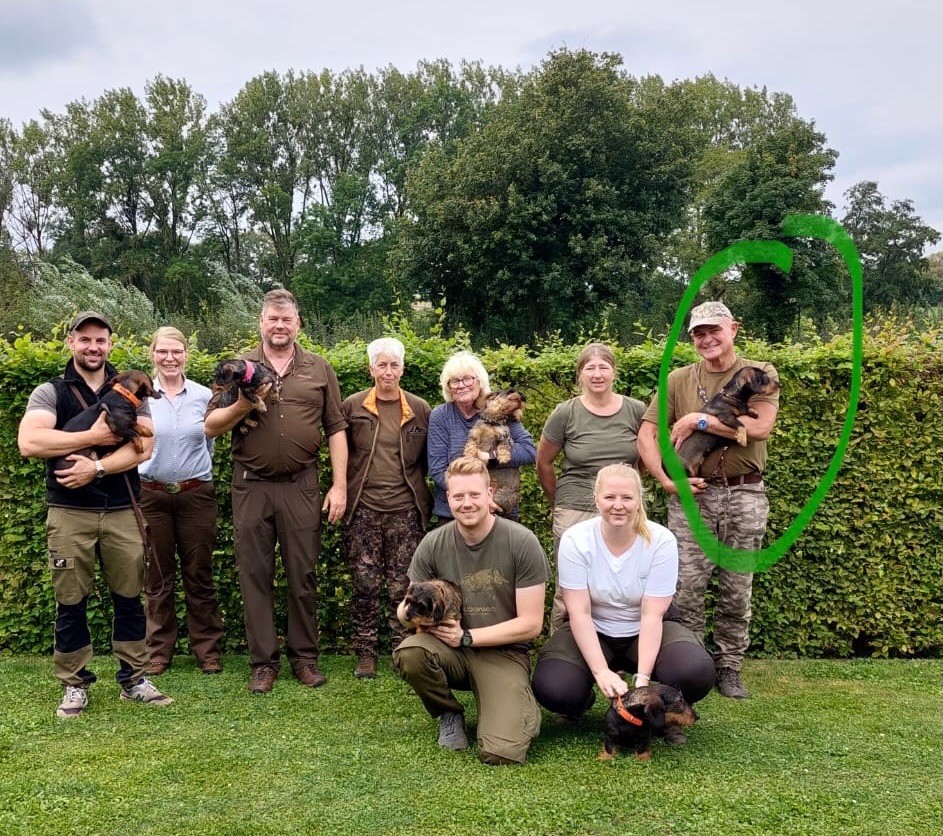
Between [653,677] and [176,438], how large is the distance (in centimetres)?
306

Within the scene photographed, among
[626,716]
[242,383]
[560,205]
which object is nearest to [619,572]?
[626,716]

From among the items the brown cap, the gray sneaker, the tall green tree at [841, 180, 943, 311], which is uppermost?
the tall green tree at [841, 180, 943, 311]

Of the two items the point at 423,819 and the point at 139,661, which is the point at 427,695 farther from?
the point at 139,661

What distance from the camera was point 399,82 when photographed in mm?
51719

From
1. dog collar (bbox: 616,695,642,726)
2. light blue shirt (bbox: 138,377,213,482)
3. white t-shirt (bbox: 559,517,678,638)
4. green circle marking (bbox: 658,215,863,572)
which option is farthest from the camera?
light blue shirt (bbox: 138,377,213,482)

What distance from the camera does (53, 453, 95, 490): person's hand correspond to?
4.31 meters

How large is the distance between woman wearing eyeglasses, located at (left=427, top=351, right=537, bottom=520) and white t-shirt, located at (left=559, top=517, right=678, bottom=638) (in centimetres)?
95

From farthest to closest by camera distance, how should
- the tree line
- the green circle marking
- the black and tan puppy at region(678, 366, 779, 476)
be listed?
the tree line → the black and tan puppy at region(678, 366, 779, 476) → the green circle marking

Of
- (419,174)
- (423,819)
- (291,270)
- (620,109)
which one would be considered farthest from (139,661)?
(291,270)

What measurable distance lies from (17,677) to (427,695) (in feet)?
9.59

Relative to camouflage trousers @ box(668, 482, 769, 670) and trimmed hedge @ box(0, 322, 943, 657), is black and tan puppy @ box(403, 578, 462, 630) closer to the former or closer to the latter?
camouflage trousers @ box(668, 482, 769, 670)

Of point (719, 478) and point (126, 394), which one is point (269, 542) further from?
point (719, 478)

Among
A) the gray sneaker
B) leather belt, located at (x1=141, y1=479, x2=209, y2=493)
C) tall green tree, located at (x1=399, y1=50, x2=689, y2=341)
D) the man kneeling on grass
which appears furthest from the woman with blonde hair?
tall green tree, located at (x1=399, y1=50, x2=689, y2=341)

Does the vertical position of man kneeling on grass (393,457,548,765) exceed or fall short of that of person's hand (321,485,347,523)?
it falls short
